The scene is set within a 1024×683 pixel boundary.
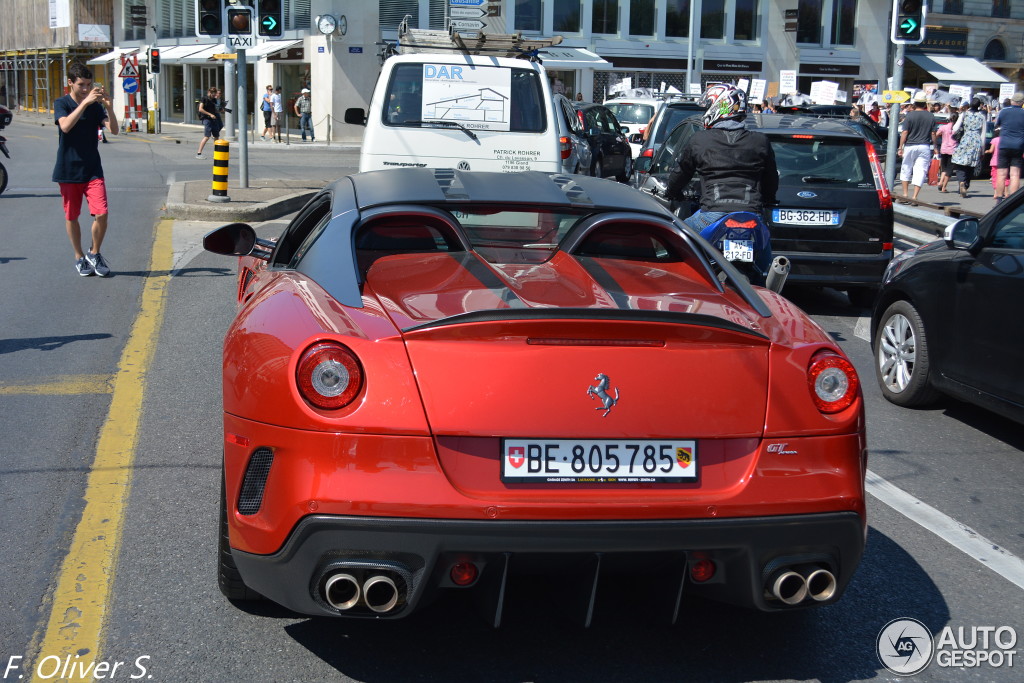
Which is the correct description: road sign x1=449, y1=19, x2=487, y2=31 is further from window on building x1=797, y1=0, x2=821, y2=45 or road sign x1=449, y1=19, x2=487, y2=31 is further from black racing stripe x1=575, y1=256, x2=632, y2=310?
window on building x1=797, y1=0, x2=821, y2=45

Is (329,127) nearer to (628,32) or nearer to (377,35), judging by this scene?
(377,35)

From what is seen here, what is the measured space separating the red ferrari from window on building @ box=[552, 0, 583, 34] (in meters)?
47.3

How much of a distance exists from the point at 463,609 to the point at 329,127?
39.2 meters

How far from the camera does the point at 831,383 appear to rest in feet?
11.2

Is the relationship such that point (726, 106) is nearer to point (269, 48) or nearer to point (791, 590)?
point (791, 590)

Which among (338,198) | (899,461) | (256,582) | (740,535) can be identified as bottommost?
(899,461)

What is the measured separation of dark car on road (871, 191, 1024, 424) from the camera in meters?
6.09

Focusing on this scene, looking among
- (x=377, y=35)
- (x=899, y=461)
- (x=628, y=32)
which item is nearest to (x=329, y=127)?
(x=377, y=35)

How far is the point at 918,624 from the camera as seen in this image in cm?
391

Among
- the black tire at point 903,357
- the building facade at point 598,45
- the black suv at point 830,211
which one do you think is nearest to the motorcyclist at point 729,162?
the black tire at point 903,357

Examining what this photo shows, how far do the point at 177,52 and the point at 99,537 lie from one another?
161 ft

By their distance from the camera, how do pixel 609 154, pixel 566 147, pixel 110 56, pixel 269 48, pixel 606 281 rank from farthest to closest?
pixel 110 56 → pixel 269 48 → pixel 609 154 → pixel 566 147 → pixel 606 281

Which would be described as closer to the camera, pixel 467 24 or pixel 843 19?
pixel 467 24

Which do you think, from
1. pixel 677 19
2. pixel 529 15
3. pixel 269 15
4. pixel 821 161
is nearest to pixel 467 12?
pixel 269 15
